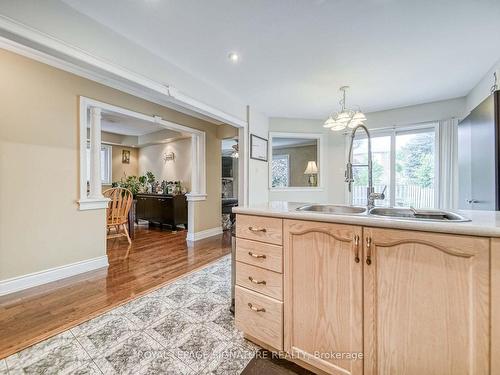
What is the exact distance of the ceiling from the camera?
1699 millimetres

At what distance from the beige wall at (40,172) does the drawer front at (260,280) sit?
2.33 meters

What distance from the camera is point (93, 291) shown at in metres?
2.26

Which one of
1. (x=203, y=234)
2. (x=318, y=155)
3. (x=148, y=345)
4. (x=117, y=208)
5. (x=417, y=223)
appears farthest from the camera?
(x=318, y=155)

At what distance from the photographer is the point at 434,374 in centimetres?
95

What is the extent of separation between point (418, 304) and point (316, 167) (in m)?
3.90

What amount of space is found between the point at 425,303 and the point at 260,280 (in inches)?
32.5

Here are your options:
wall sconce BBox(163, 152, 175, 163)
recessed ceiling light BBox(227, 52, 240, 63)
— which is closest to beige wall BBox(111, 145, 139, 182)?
wall sconce BBox(163, 152, 175, 163)

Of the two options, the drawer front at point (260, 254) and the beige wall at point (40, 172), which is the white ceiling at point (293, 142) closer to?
the beige wall at point (40, 172)

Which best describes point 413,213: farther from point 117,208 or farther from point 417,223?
point 117,208

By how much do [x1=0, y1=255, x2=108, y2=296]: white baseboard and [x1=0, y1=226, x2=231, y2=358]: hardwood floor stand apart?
8 centimetres

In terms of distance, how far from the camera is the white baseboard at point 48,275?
7.25 ft

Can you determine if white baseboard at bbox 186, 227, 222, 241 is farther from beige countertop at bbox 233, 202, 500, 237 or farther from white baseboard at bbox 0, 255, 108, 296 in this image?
beige countertop at bbox 233, 202, 500, 237

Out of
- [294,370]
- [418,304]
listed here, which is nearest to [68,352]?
[294,370]

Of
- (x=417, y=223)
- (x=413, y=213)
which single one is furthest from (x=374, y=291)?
(x=413, y=213)
